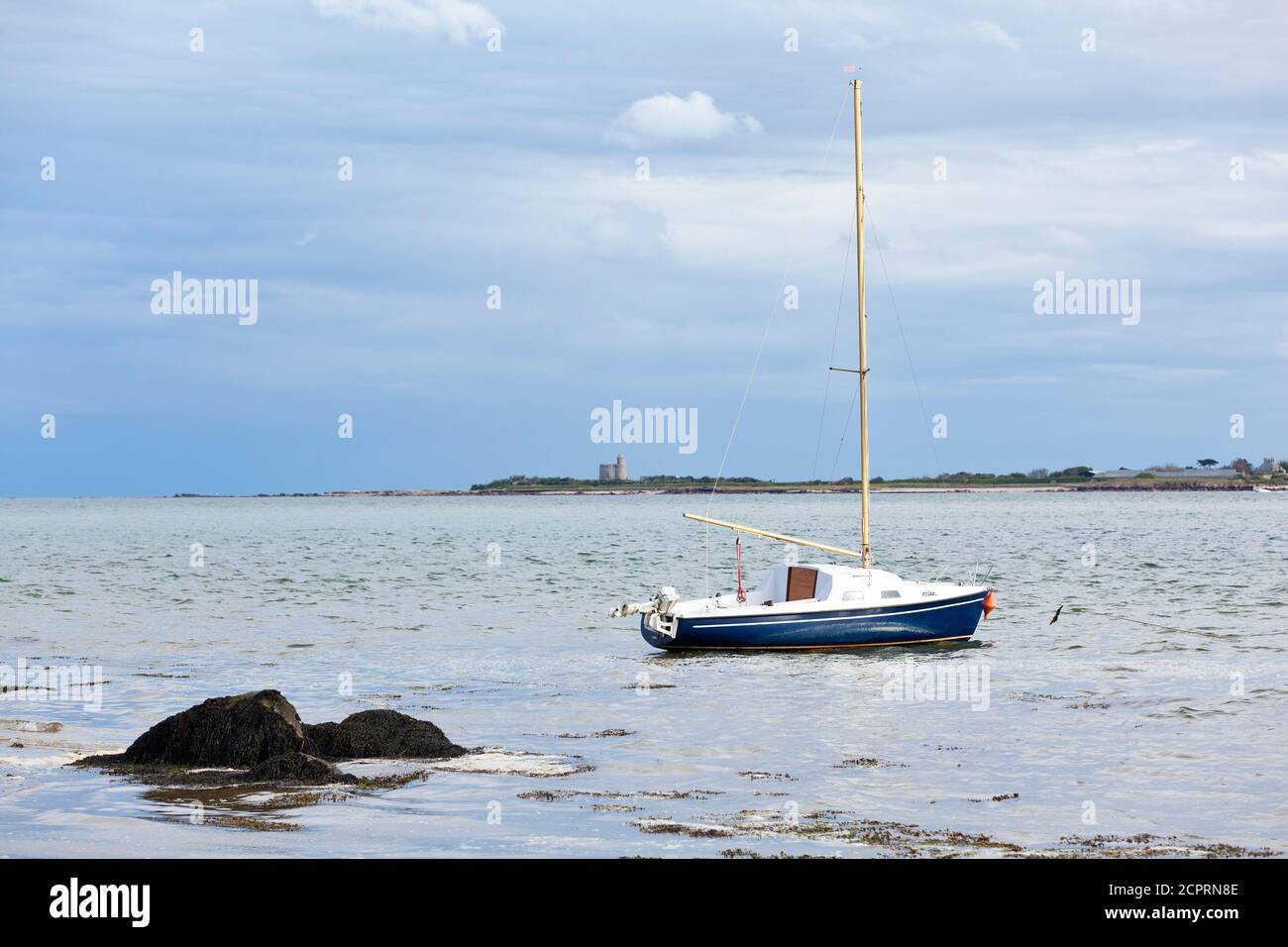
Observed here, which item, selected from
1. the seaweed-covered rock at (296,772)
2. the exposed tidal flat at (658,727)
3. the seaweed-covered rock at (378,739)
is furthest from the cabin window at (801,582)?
the seaweed-covered rock at (296,772)

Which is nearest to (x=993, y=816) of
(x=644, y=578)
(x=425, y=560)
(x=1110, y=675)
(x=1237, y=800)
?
(x=1237, y=800)

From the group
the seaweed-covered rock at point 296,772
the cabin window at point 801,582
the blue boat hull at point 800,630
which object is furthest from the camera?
the cabin window at point 801,582

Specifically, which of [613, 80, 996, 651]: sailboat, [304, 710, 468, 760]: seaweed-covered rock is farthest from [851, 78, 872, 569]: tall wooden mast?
[304, 710, 468, 760]: seaweed-covered rock

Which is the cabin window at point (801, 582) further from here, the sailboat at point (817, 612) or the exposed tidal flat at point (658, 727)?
the exposed tidal flat at point (658, 727)

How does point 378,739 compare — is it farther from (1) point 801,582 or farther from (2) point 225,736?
(1) point 801,582

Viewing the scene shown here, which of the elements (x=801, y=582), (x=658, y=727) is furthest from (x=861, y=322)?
(x=658, y=727)

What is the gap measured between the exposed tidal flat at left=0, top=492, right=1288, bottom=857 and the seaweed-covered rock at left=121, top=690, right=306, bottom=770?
901 mm

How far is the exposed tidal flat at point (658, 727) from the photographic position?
16.6 metres

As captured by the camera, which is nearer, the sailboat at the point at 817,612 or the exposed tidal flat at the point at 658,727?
the exposed tidal flat at the point at 658,727

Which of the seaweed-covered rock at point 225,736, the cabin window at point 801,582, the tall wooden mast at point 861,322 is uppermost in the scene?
the tall wooden mast at point 861,322

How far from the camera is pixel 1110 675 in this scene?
3372 centimetres

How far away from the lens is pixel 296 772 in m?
19.5

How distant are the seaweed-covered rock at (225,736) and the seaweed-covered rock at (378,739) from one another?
71 centimetres
